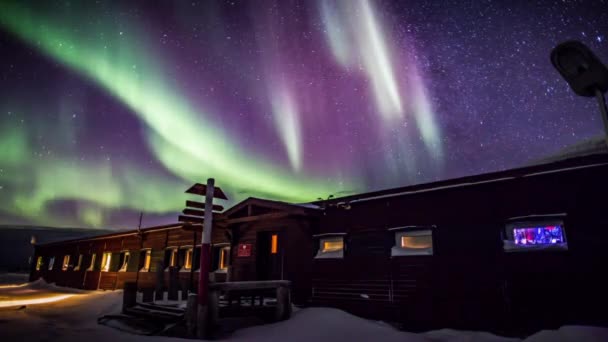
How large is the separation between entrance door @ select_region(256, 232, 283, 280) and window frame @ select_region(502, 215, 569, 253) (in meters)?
7.95

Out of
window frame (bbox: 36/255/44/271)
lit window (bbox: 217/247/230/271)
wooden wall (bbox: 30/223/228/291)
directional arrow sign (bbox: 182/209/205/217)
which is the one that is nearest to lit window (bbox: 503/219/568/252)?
directional arrow sign (bbox: 182/209/205/217)

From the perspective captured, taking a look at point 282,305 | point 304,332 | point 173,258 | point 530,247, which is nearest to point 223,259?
point 173,258

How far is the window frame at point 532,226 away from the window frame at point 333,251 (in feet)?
16.1

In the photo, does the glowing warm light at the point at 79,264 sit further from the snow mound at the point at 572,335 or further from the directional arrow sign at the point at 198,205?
the snow mound at the point at 572,335

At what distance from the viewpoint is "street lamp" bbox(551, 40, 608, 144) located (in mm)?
2894

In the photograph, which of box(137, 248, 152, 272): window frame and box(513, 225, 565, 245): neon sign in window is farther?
box(137, 248, 152, 272): window frame

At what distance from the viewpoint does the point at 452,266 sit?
30.7ft

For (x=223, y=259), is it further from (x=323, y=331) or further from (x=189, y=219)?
(x=323, y=331)

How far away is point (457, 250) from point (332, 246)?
14.1 feet

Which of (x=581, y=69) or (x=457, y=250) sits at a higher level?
(x=581, y=69)

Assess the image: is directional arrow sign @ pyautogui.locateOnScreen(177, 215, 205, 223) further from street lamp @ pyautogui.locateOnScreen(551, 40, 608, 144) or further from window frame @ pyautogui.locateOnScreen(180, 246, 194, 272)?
window frame @ pyautogui.locateOnScreen(180, 246, 194, 272)

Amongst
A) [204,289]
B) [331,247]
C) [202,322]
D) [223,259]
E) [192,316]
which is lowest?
[202,322]

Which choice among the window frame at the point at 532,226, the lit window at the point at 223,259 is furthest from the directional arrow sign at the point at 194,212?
the lit window at the point at 223,259

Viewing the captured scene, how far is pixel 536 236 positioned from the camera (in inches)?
329
